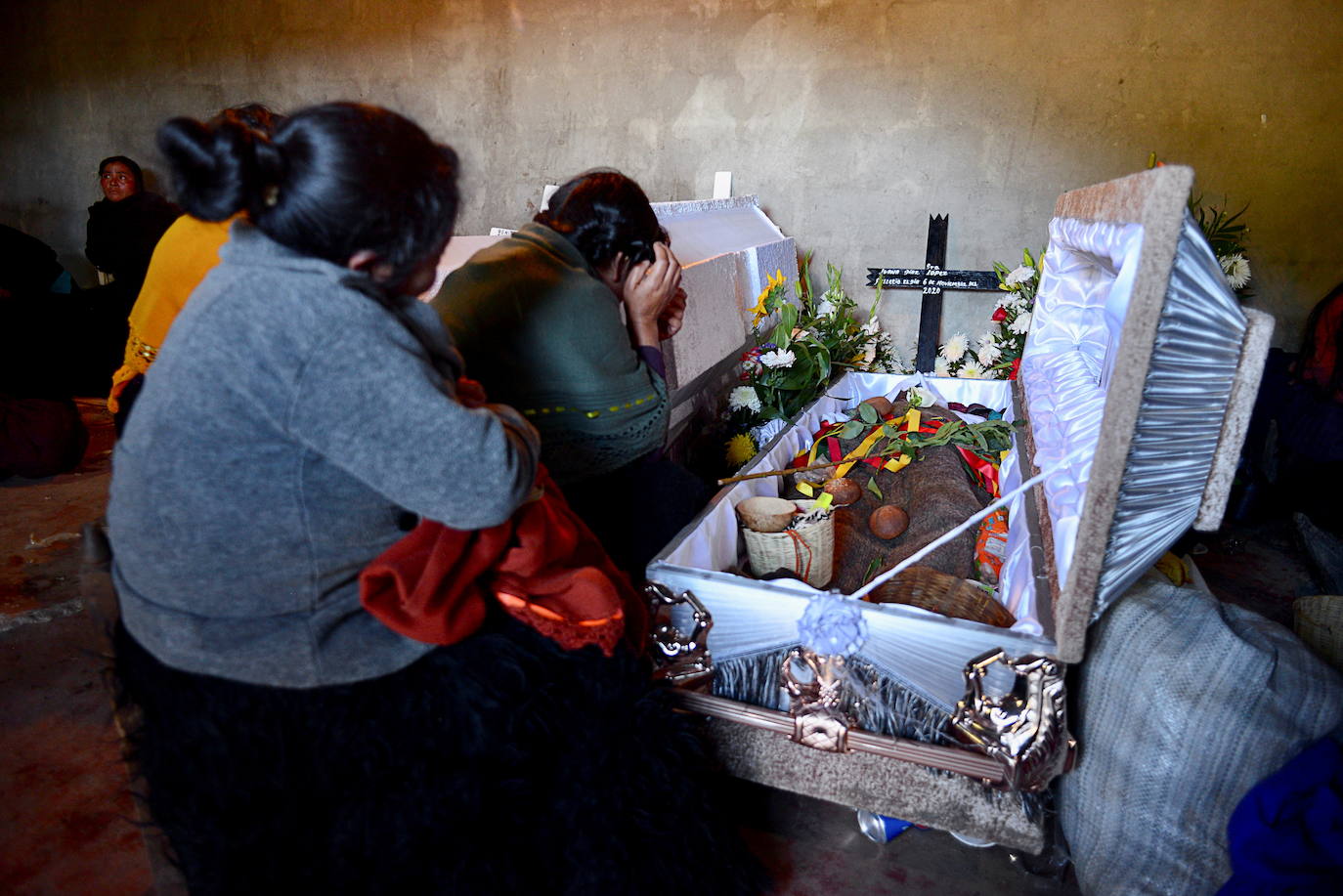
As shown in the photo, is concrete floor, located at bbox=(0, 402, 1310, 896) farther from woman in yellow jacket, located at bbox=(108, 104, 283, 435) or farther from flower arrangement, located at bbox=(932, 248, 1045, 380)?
flower arrangement, located at bbox=(932, 248, 1045, 380)

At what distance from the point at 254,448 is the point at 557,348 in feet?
2.59

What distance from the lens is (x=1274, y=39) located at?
3676 millimetres

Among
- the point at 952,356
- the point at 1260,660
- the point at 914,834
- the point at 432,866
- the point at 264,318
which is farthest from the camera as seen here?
the point at 952,356

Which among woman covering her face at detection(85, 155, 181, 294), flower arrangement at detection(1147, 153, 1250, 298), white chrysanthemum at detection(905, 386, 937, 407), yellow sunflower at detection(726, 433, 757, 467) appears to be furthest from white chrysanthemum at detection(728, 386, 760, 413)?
woman covering her face at detection(85, 155, 181, 294)

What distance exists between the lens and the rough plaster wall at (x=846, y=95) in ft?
12.4

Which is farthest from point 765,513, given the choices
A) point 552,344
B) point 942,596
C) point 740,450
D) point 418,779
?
point 418,779

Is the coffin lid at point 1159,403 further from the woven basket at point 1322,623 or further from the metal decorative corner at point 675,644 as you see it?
the woven basket at point 1322,623

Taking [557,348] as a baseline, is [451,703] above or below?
below

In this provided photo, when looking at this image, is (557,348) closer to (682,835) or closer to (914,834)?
(682,835)

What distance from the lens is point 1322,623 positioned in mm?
2041

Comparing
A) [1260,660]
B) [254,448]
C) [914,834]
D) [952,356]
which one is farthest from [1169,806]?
[952,356]

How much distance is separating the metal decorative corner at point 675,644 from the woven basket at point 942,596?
15.7 inches

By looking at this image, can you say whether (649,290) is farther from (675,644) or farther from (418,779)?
(418,779)

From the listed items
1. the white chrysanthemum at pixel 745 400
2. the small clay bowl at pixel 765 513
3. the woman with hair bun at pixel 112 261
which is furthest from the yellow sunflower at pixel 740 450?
the woman with hair bun at pixel 112 261
